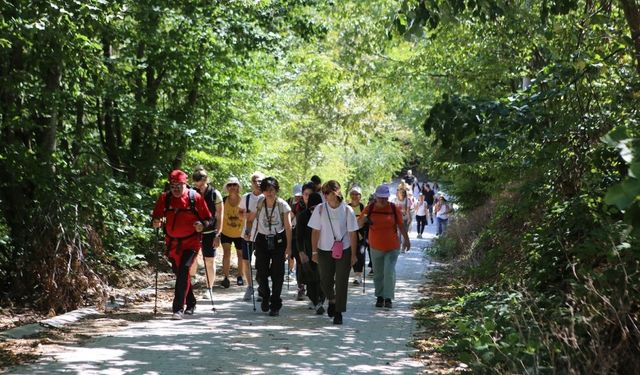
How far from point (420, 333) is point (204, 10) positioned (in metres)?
5.85

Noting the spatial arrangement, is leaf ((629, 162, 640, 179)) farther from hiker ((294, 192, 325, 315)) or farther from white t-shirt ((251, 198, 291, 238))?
hiker ((294, 192, 325, 315))

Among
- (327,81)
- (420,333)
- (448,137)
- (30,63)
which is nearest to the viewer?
(448,137)

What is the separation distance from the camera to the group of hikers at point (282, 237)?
436 inches

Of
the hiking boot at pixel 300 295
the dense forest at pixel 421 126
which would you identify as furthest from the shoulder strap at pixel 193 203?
the hiking boot at pixel 300 295

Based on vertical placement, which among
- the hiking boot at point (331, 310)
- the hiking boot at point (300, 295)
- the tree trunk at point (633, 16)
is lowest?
the hiking boot at point (331, 310)

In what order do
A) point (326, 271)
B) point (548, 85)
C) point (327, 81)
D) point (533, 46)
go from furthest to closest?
point (327, 81) → point (533, 46) → point (326, 271) → point (548, 85)

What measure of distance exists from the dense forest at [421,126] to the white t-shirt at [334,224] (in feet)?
4.89

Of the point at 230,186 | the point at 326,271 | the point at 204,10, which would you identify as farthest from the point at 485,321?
the point at 230,186

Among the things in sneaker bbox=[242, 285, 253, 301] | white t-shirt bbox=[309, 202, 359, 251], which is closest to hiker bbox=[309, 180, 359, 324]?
white t-shirt bbox=[309, 202, 359, 251]

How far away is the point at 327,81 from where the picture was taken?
21469 mm

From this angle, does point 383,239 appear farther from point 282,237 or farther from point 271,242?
point 271,242

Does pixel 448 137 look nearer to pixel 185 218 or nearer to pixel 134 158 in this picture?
pixel 185 218

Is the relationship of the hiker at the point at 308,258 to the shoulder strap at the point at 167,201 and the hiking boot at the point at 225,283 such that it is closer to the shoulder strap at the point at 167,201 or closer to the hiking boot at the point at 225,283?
the shoulder strap at the point at 167,201

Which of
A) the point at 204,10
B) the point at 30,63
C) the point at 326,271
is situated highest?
the point at 204,10
